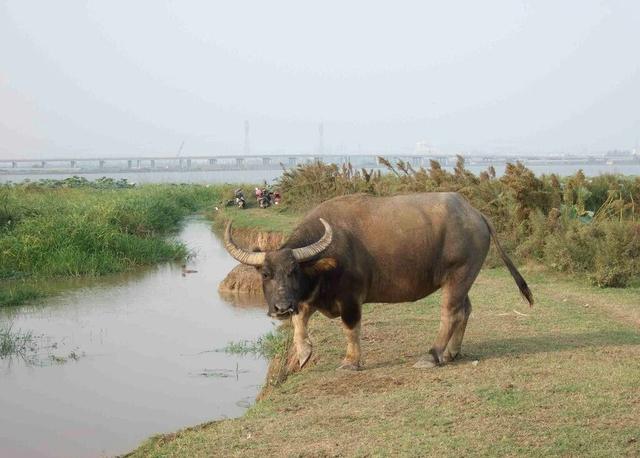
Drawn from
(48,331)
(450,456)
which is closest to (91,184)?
(48,331)

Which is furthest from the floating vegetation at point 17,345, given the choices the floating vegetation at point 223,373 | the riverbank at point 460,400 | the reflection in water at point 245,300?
the riverbank at point 460,400

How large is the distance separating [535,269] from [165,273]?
687cm

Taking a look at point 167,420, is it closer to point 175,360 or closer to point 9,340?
point 175,360

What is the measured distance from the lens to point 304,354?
658 centimetres

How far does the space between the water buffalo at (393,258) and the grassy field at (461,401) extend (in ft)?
1.23

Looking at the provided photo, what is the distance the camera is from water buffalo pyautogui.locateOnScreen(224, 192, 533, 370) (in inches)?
255

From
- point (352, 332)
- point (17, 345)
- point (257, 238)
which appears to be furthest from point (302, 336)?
point (257, 238)

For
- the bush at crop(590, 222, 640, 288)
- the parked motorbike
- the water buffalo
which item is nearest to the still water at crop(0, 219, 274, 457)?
the water buffalo

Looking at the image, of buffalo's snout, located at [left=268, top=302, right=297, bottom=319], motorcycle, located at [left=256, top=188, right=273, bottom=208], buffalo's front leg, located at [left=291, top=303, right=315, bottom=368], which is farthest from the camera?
motorcycle, located at [left=256, top=188, right=273, bottom=208]

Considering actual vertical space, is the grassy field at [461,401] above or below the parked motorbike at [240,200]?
below

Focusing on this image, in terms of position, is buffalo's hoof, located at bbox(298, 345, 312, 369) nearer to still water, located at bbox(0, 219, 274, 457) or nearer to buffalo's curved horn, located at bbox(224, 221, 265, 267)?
buffalo's curved horn, located at bbox(224, 221, 265, 267)

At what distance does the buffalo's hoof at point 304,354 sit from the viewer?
258 inches

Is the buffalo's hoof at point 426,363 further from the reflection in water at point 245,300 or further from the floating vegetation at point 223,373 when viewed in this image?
the reflection in water at point 245,300

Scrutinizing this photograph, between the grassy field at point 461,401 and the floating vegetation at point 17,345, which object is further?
the floating vegetation at point 17,345
